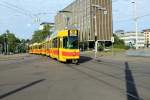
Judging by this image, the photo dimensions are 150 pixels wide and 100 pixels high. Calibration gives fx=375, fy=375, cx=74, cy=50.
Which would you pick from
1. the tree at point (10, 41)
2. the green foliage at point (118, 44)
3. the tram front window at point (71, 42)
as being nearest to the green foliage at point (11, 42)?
the tree at point (10, 41)

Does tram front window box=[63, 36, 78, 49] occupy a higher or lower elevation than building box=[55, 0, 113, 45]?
lower

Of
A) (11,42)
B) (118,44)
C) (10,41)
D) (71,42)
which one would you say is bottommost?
(118,44)

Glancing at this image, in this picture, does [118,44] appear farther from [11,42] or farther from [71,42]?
[71,42]

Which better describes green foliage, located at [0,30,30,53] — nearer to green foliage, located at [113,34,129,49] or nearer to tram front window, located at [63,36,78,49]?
green foliage, located at [113,34,129,49]

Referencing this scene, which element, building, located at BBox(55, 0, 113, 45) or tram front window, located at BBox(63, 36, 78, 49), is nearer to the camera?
tram front window, located at BBox(63, 36, 78, 49)

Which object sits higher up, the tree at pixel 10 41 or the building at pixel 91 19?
Result: the building at pixel 91 19

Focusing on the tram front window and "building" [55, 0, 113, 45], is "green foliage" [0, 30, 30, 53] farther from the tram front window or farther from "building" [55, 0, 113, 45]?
the tram front window

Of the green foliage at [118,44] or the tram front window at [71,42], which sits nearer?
the tram front window at [71,42]

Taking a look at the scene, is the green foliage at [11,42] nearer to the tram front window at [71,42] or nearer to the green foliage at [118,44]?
the green foliage at [118,44]

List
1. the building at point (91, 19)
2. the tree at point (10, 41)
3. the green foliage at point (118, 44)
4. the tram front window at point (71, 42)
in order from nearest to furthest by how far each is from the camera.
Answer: the tram front window at point (71, 42) → the green foliage at point (118, 44) → the building at point (91, 19) → the tree at point (10, 41)

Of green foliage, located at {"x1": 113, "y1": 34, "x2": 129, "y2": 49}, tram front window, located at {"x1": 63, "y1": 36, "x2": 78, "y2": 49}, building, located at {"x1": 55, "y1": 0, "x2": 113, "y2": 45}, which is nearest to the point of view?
tram front window, located at {"x1": 63, "y1": 36, "x2": 78, "y2": 49}

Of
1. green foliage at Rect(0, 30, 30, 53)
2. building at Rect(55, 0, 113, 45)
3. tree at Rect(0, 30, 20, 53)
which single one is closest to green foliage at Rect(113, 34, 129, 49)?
building at Rect(55, 0, 113, 45)

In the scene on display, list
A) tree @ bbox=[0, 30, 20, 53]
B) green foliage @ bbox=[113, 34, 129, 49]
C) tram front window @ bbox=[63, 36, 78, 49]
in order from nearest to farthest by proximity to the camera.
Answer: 1. tram front window @ bbox=[63, 36, 78, 49]
2. green foliage @ bbox=[113, 34, 129, 49]
3. tree @ bbox=[0, 30, 20, 53]

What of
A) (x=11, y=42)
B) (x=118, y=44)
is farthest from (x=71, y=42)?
(x=11, y=42)
